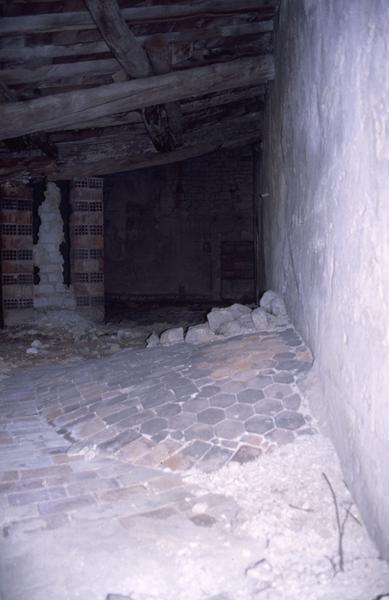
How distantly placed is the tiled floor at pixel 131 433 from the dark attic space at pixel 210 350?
0.02 metres

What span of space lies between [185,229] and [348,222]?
1039cm

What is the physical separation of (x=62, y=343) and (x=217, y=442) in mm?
4639

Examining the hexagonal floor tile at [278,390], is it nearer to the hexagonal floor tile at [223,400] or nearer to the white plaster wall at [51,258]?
the hexagonal floor tile at [223,400]

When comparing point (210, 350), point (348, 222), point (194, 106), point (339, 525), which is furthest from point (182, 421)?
point (194, 106)

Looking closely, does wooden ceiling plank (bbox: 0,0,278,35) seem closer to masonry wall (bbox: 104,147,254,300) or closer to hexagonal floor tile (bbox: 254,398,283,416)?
hexagonal floor tile (bbox: 254,398,283,416)

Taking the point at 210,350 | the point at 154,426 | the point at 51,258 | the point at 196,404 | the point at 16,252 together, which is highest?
the point at 16,252

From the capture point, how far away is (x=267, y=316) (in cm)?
492

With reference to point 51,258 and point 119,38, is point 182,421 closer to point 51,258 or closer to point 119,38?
point 119,38

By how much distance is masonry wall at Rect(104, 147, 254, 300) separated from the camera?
40.9ft

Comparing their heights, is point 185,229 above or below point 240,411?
above

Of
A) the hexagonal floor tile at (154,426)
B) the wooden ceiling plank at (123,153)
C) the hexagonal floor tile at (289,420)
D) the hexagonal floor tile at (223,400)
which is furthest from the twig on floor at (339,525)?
the wooden ceiling plank at (123,153)

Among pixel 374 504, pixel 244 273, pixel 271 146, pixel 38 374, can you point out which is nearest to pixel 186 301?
pixel 244 273

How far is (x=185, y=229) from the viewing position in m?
12.7

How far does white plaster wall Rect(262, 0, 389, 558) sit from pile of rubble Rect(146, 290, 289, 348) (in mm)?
540
